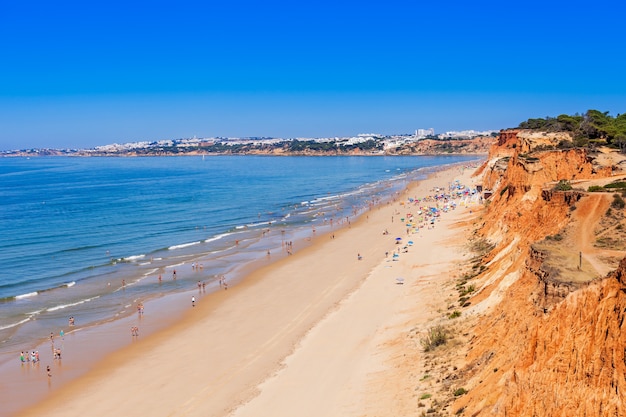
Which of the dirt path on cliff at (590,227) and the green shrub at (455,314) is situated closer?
the dirt path on cliff at (590,227)

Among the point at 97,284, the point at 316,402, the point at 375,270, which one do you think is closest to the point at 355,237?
the point at 375,270

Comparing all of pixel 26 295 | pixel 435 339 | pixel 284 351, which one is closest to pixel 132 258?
pixel 26 295

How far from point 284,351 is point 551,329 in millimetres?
13949

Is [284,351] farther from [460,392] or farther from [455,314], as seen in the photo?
[460,392]

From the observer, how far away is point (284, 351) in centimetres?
2420

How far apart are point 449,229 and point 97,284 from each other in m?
30.0

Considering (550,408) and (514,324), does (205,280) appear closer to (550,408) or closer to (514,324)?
(514,324)

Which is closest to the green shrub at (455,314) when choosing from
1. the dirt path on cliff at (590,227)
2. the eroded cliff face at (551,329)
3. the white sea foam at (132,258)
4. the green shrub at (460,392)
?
the eroded cliff face at (551,329)

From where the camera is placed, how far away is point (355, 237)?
53.0 metres

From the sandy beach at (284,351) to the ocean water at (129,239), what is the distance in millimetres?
5718

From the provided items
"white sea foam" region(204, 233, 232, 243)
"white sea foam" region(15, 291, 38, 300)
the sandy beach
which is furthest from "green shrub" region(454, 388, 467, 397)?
"white sea foam" region(204, 233, 232, 243)

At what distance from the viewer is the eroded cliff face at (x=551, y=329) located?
36.0 ft

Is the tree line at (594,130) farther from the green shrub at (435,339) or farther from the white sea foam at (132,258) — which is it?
the white sea foam at (132,258)

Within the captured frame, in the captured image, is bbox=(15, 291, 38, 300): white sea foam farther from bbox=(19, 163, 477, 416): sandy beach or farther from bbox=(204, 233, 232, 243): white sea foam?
bbox=(204, 233, 232, 243): white sea foam
